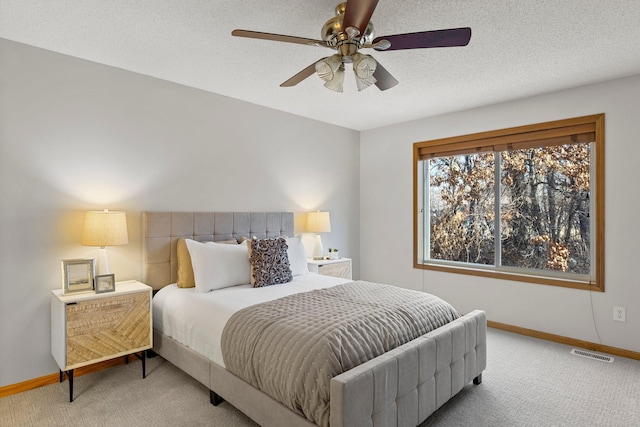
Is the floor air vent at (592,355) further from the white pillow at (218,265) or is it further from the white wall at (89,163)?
the white wall at (89,163)

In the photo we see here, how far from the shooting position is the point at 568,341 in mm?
3490

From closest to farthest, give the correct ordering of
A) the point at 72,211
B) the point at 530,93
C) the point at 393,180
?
the point at 72,211, the point at 530,93, the point at 393,180

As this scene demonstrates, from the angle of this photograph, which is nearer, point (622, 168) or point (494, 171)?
point (622, 168)

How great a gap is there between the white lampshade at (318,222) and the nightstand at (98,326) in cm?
210

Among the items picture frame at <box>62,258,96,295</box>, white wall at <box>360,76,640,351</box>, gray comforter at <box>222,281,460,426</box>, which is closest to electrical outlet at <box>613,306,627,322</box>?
white wall at <box>360,76,640,351</box>

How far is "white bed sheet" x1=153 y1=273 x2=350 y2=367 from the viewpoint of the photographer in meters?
2.40

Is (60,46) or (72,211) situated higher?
(60,46)

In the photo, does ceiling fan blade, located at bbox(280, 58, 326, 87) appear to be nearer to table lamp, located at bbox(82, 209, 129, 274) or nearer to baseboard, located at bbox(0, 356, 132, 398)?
table lamp, located at bbox(82, 209, 129, 274)

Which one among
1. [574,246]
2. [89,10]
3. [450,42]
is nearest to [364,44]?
[450,42]

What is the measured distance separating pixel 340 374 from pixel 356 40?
1778 mm

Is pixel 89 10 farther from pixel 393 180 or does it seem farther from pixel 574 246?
pixel 574 246

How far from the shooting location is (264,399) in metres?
1.96

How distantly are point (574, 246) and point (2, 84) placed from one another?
5.14 meters

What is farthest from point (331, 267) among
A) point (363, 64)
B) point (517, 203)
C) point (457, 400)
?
point (363, 64)
